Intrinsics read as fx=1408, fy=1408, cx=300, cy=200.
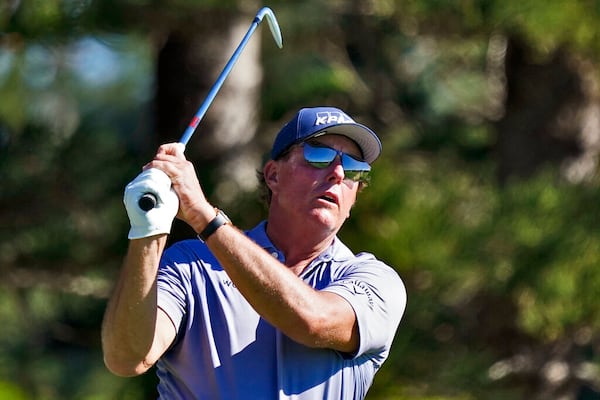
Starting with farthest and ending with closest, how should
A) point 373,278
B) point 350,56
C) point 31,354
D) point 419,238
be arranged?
point 350,56 → point 31,354 → point 419,238 → point 373,278

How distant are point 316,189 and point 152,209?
504 mm

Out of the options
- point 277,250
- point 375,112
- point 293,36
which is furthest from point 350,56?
point 277,250

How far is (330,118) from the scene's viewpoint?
9.44 ft

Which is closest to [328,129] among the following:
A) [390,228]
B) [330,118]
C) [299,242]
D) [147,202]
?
[330,118]

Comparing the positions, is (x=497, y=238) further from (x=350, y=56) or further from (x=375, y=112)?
(x=350, y=56)

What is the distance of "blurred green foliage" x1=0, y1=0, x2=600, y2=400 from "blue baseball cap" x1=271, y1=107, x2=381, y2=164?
253cm

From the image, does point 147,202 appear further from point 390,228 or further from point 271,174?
point 390,228

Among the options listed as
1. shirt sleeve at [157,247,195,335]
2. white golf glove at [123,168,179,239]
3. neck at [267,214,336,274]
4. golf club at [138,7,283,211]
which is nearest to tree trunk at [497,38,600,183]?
golf club at [138,7,283,211]

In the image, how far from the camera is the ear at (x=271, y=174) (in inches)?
117

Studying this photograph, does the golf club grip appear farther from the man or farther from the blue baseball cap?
the blue baseball cap

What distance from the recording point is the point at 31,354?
23.6 ft

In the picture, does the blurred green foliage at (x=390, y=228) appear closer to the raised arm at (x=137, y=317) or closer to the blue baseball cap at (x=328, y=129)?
the blue baseball cap at (x=328, y=129)

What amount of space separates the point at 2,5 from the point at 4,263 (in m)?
1.29

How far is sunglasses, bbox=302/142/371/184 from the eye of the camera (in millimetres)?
2852
